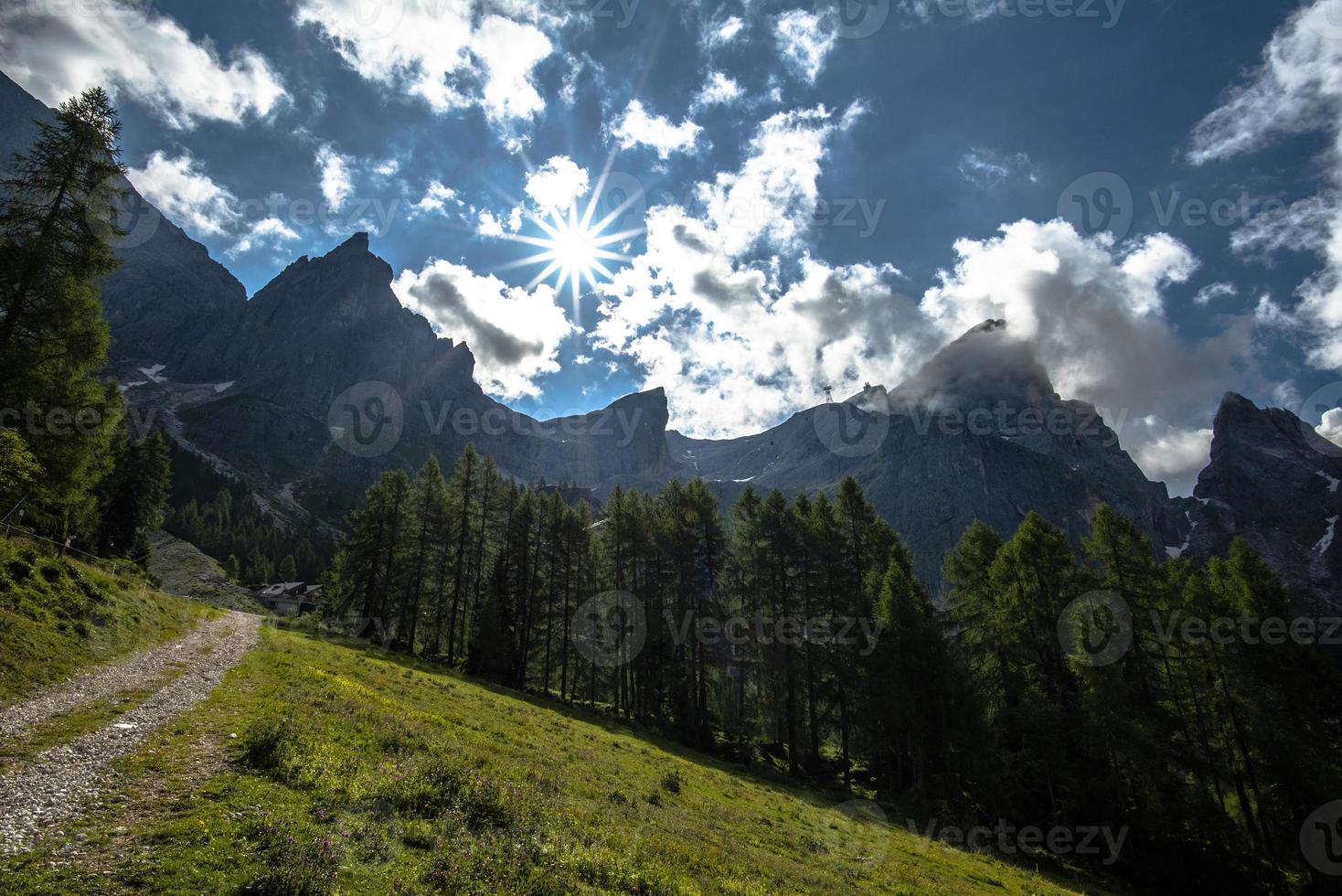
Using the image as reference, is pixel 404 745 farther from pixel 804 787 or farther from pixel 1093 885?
pixel 1093 885

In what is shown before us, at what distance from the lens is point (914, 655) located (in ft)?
113

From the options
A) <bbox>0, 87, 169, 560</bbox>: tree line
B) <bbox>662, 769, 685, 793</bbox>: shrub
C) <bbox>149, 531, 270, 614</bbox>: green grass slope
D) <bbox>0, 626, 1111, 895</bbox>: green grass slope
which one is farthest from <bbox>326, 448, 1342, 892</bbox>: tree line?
<bbox>149, 531, 270, 614</bbox>: green grass slope

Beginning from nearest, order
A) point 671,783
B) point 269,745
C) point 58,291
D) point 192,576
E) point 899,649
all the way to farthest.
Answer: point 269,745, point 671,783, point 58,291, point 899,649, point 192,576

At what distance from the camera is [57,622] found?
1823 cm

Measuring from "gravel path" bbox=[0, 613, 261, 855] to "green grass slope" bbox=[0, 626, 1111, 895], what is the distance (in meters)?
0.45

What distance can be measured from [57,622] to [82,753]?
11.3 metres

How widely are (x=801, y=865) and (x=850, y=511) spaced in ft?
106

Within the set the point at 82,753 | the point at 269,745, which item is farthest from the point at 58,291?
the point at 269,745

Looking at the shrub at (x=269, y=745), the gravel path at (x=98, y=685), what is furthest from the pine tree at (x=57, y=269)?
the shrub at (x=269, y=745)

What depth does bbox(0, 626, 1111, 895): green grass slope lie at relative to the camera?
748 centimetres

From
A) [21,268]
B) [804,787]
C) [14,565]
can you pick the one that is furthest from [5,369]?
[804,787]

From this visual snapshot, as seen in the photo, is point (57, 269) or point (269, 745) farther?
point (57, 269)

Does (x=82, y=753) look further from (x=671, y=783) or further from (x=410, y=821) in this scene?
(x=671, y=783)

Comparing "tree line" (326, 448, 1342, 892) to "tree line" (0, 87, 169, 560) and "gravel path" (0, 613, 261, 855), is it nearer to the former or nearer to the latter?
"tree line" (0, 87, 169, 560)
